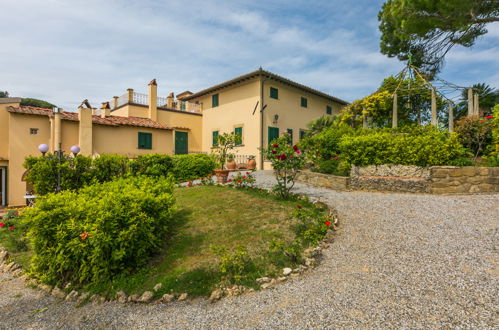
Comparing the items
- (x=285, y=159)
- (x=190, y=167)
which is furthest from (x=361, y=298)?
(x=190, y=167)

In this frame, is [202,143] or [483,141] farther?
[202,143]

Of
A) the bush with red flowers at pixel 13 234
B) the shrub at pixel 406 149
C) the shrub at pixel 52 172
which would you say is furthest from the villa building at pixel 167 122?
the bush with red flowers at pixel 13 234

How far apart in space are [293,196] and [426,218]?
9.47 feet

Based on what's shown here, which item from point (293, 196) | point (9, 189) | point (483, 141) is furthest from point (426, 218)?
point (9, 189)

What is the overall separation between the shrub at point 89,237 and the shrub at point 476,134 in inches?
430

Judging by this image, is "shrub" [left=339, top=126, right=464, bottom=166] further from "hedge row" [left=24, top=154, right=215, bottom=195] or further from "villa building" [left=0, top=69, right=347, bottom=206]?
"hedge row" [left=24, top=154, right=215, bottom=195]

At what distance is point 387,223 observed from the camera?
15.7 feet

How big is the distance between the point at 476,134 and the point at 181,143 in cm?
1682

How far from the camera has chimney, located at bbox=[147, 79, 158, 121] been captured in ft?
60.1

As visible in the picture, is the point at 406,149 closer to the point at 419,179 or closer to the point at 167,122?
the point at 419,179

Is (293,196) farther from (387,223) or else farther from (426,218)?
(426,218)

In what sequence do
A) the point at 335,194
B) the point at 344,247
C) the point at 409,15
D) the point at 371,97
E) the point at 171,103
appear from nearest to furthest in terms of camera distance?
1. the point at 344,247
2. the point at 335,194
3. the point at 409,15
4. the point at 371,97
5. the point at 171,103

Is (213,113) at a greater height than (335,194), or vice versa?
(213,113)

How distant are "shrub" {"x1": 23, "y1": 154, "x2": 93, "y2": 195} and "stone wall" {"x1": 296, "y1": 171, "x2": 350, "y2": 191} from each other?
25.3 feet
